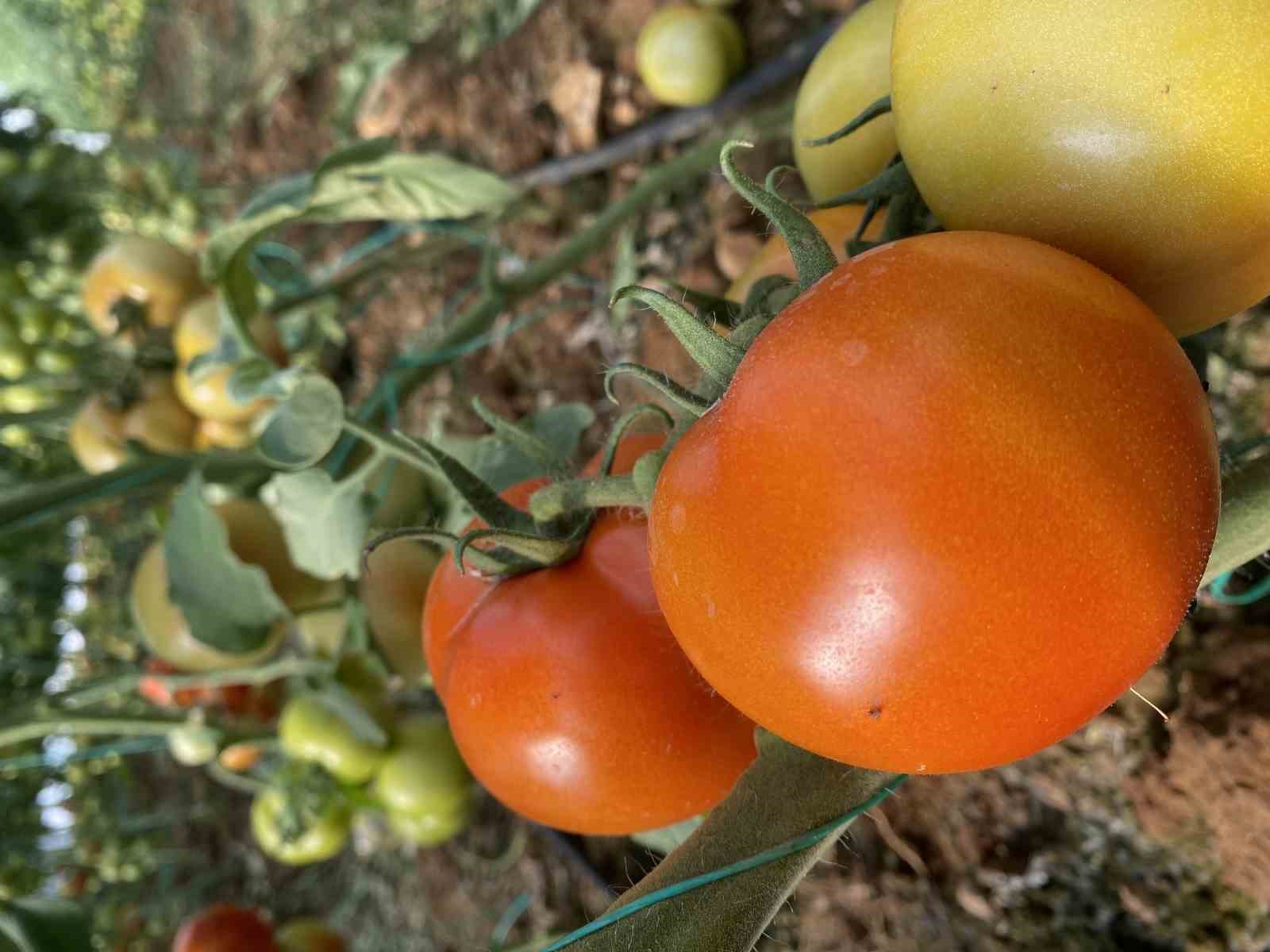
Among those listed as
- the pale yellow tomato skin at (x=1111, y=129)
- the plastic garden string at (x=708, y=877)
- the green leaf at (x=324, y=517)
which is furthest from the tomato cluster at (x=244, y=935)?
the pale yellow tomato skin at (x=1111, y=129)

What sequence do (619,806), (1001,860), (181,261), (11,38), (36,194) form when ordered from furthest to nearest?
(11,38) → (36,194) → (181,261) → (1001,860) → (619,806)

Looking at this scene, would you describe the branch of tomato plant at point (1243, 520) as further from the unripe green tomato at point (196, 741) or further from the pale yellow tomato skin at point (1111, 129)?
the unripe green tomato at point (196, 741)

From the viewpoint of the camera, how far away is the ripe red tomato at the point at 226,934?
1394 millimetres

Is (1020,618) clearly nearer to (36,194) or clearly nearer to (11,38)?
(36,194)

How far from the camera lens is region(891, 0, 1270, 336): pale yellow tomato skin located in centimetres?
35

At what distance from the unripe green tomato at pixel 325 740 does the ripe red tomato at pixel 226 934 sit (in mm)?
371

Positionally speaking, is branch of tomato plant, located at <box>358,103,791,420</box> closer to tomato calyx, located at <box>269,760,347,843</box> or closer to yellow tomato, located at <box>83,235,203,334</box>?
yellow tomato, located at <box>83,235,203,334</box>

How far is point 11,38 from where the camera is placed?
7.25ft

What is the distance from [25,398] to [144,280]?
348 mm

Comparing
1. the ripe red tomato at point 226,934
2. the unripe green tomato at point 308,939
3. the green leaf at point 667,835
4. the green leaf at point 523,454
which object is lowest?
the unripe green tomato at point 308,939

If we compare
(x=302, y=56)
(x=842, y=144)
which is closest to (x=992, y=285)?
(x=842, y=144)

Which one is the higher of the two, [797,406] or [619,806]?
[797,406]

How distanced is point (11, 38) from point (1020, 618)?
2.76 metres

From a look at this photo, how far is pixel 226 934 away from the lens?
55.5 inches
